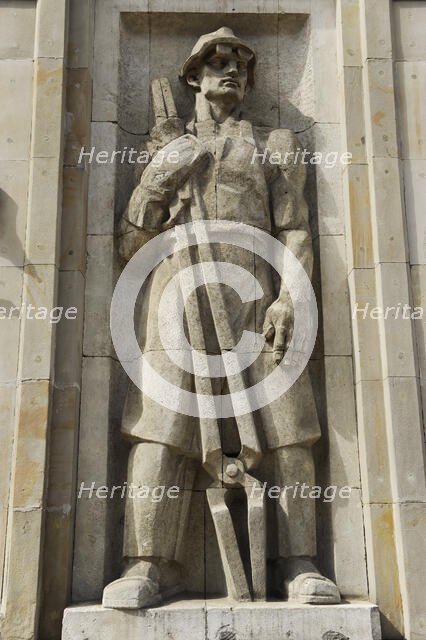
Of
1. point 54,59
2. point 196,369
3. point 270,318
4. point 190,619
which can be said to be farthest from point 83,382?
point 54,59

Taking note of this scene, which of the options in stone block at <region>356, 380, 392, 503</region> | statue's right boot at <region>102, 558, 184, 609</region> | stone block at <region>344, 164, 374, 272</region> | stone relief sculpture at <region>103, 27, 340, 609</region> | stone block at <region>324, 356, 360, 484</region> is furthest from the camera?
stone block at <region>344, 164, 374, 272</region>

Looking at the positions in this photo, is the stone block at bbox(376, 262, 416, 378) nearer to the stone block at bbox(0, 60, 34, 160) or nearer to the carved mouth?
the carved mouth

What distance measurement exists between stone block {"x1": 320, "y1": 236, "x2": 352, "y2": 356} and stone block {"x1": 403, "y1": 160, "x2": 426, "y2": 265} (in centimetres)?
76

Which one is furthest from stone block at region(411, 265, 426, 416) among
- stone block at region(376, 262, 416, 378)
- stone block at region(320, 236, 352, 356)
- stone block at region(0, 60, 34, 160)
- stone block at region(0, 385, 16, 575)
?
stone block at region(0, 60, 34, 160)

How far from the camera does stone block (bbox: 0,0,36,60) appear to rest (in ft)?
30.2

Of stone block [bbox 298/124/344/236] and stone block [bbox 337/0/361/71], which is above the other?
stone block [bbox 337/0/361/71]

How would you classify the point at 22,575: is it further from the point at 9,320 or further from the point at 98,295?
the point at 98,295

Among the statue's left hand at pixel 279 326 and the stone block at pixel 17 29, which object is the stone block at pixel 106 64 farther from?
the statue's left hand at pixel 279 326

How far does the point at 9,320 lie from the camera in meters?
8.24

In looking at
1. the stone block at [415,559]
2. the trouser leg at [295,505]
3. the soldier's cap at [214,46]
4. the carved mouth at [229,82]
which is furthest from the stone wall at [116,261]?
the carved mouth at [229,82]

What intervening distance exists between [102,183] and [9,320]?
1.95 m

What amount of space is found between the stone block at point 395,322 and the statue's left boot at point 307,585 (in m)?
2.06

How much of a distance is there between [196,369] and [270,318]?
0.96m

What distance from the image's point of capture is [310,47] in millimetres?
9867
